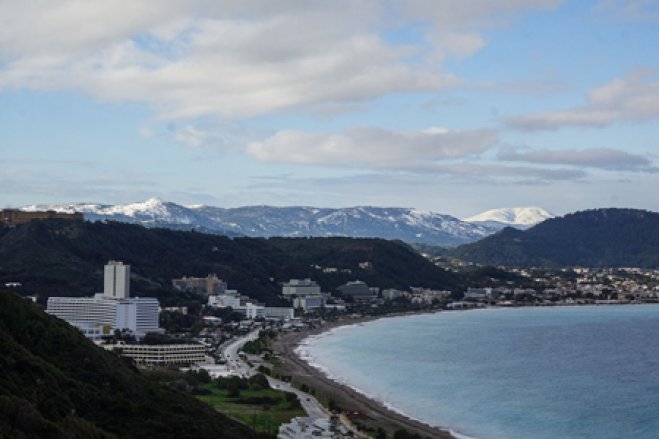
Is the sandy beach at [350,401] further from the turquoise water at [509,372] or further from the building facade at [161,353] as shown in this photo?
the building facade at [161,353]

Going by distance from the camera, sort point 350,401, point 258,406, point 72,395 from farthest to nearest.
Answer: point 350,401, point 258,406, point 72,395

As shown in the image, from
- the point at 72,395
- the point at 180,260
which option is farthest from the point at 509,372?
the point at 180,260

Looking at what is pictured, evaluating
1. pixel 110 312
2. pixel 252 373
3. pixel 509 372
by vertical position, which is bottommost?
pixel 509 372

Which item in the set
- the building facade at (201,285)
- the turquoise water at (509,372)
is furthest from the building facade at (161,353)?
the building facade at (201,285)

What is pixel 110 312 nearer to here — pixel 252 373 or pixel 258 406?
pixel 252 373

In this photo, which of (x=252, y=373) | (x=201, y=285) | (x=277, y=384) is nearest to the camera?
(x=277, y=384)
